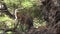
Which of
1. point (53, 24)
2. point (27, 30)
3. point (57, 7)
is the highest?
point (57, 7)

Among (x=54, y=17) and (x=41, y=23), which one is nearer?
(x=54, y=17)

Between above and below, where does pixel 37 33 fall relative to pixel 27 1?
below

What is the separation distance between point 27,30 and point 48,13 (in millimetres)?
320

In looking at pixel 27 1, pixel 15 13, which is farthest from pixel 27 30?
pixel 27 1

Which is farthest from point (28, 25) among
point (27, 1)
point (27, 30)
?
point (27, 1)

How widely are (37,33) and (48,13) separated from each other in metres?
0.26

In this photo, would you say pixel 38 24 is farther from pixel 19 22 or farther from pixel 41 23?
pixel 19 22

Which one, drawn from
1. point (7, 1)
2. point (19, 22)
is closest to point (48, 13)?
point (19, 22)

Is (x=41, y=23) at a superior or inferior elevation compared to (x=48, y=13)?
inferior

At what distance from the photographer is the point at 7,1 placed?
1.82 meters

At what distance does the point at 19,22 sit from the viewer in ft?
6.33

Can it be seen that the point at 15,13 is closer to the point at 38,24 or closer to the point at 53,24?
the point at 38,24

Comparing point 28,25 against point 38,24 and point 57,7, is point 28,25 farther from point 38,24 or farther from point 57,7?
point 57,7

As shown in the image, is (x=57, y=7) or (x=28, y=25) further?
(x=28, y=25)
